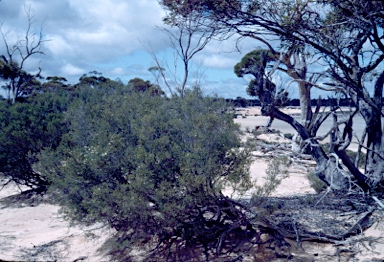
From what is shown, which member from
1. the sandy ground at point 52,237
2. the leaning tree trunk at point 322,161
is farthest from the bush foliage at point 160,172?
the leaning tree trunk at point 322,161

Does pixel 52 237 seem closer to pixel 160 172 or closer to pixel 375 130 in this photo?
pixel 160 172

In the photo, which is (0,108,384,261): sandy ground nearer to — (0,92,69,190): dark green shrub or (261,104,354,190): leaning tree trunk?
(261,104,354,190): leaning tree trunk

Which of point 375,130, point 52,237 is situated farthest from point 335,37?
point 52,237

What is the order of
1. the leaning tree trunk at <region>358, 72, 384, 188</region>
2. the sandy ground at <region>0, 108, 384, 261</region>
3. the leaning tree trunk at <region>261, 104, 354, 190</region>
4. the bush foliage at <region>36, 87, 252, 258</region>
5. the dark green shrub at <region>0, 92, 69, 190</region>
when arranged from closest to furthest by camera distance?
the bush foliage at <region>36, 87, 252, 258</region> < the sandy ground at <region>0, 108, 384, 261</region> < the leaning tree trunk at <region>261, 104, 354, 190</region> < the leaning tree trunk at <region>358, 72, 384, 188</region> < the dark green shrub at <region>0, 92, 69, 190</region>

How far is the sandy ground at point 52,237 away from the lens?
641 cm

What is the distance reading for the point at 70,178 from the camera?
6.47 metres

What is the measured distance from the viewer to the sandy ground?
6.41m

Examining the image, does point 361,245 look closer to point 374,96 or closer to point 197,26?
point 374,96

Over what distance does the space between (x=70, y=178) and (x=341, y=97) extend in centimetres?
520

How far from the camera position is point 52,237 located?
834 cm

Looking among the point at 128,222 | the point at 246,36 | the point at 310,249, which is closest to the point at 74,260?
the point at 128,222

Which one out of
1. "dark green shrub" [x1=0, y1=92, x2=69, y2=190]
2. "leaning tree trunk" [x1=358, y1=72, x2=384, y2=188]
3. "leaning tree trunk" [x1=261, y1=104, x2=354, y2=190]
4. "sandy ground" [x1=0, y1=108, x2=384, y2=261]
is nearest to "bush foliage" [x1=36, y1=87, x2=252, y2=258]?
"sandy ground" [x1=0, y1=108, x2=384, y2=261]

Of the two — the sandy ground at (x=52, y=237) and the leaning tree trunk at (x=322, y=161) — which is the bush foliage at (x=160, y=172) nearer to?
the sandy ground at (x=52, y=237)

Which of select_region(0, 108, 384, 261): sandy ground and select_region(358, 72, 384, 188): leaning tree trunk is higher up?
select_region(358, 72, 384, 188): leaning tree trunk
